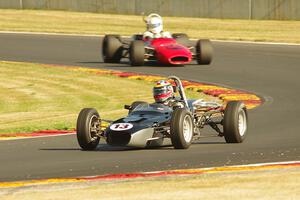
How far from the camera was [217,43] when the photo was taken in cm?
3850

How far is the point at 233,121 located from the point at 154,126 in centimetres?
120

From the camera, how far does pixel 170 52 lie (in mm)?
29641

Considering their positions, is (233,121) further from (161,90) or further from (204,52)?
(204,52)

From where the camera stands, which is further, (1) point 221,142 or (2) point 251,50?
(2) point 251,50

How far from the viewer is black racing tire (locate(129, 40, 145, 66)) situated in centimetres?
2955

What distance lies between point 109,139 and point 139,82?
12.3 metres

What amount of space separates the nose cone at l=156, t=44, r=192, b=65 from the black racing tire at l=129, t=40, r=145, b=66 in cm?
47

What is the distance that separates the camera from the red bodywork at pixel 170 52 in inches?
1160

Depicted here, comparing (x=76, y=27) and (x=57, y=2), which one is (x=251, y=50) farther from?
(x=57, y=2)

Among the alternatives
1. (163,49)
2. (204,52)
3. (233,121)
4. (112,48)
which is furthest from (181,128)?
(112,48)

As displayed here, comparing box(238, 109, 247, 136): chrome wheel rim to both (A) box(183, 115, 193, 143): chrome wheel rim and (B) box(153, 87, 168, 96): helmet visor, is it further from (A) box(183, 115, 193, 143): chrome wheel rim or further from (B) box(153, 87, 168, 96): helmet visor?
(B) box(153, 87, 168, 96): helmet visor

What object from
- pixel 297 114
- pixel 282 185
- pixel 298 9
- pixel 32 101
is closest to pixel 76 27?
pixel 298 9

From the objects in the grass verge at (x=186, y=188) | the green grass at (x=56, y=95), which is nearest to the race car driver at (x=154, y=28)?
the green grass at (x=56, y=95)

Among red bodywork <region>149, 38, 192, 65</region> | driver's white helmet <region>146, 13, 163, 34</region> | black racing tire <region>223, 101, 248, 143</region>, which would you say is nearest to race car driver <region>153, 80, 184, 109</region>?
black racing tire <region>223, 101, 248, 143</region>
